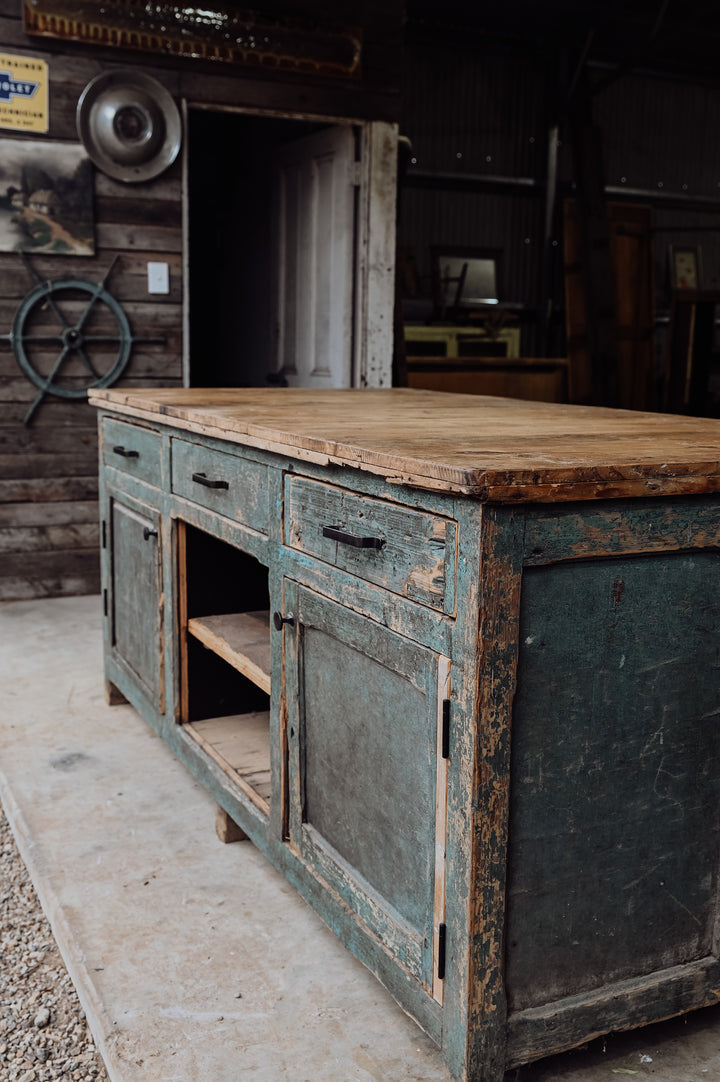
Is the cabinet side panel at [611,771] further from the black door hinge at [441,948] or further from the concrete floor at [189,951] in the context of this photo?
the concrete floor at [189,951]

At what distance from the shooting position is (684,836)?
1.52 metres

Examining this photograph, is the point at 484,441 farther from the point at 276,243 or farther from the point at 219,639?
the point at 276,243

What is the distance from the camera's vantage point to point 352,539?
1.52 metres

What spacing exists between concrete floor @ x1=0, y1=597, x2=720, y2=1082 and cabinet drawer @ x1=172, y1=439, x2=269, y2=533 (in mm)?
764

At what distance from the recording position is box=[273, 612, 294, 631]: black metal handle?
71.9 inches

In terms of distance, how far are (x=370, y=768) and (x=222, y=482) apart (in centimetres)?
76

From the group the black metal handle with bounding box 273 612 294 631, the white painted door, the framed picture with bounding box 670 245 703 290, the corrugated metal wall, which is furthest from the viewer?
the framed picture with bounding box 670 245 703 290

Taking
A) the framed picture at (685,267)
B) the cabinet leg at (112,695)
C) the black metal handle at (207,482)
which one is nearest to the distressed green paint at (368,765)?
the black metal handle at (207,482)

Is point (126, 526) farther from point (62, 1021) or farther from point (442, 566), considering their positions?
point (442, 566)

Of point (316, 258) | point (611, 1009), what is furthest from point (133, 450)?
point (316, 258)

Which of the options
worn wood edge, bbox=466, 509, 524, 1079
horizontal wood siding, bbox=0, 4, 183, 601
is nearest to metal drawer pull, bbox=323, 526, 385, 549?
worn wood edge, bbox=466, 509, 524, 1079

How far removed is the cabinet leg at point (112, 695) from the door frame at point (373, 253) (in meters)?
1.94

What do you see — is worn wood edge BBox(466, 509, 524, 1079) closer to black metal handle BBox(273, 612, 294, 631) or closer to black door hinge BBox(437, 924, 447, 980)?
black door hinge BBox(437, 924, 447, 980)

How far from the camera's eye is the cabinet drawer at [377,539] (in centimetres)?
135
